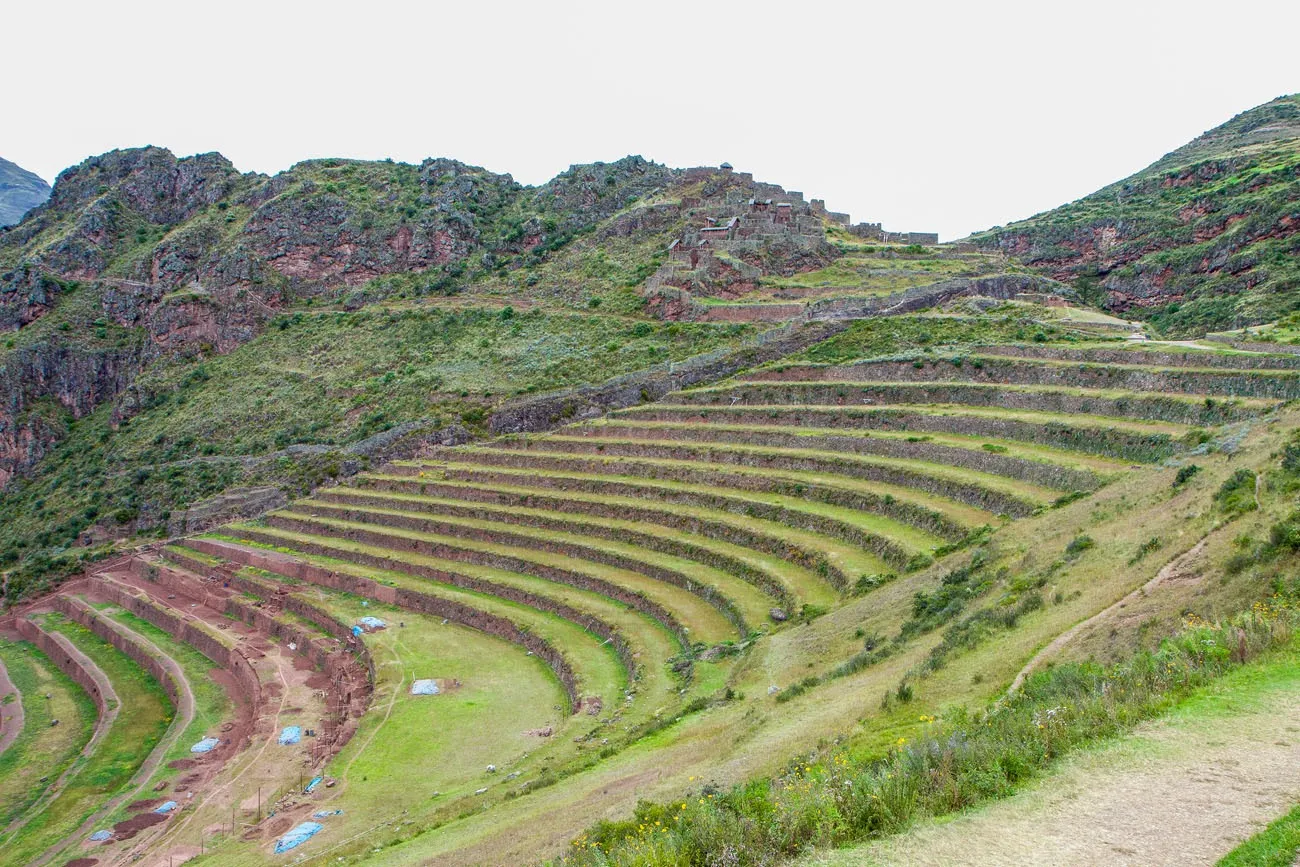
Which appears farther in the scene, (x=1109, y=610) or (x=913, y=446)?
(x=913, y=446)

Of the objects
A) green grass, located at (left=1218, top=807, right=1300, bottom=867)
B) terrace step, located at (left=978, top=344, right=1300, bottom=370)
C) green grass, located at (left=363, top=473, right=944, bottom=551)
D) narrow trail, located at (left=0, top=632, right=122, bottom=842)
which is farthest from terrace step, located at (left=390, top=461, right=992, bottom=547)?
green grass, located at (left=1218, top=807, right=1300, bottom=867)

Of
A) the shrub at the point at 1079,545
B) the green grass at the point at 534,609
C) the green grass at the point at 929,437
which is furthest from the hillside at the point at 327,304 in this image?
the shrub at the point at 1079,545

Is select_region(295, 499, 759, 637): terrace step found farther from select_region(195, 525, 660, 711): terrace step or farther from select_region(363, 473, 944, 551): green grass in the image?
select_region(363, 473, 944, 551): green grass

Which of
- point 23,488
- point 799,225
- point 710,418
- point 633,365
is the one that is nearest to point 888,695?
point 710,418

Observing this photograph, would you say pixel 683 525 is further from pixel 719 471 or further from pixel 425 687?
pixel 425 687

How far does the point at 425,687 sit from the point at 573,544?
6.81m

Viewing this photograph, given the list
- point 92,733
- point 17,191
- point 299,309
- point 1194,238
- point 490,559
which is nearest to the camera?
point 92,733

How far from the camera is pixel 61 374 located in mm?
59031

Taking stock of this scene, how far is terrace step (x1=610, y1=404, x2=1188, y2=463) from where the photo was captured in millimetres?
20453

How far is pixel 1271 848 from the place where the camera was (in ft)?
19.4

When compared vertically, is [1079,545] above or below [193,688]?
above

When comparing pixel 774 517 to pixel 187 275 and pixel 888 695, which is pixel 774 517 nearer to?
pixel 888 695

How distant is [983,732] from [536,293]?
49815mm

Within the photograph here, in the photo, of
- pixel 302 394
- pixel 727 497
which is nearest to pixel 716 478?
pixel 727 497
